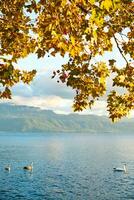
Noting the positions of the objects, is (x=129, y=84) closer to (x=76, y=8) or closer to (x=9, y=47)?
(x=76, y=8)

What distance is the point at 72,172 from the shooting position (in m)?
127

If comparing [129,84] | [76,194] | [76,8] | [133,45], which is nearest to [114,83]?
[129,84]

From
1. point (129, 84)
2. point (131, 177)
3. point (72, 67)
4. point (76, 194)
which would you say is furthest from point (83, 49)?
point (131, 177)

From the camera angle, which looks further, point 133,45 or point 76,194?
point 76,194

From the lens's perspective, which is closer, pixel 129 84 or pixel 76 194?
pixel 129 84

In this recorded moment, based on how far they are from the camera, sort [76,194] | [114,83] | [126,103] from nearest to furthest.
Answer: [114,83], [126,103], [76,194]

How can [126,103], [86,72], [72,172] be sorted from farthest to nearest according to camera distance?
[72,172]
[126,103]
[86,72]

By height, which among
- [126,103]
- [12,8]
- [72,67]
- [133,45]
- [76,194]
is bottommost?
[76,194]

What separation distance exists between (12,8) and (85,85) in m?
4.23

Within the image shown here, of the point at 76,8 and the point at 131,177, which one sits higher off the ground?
the point at 76,8

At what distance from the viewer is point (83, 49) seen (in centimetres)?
1655

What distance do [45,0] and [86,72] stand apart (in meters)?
3.05

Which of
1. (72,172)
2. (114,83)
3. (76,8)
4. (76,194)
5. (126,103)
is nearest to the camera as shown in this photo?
(76,8)

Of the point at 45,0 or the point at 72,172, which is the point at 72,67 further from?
the point at 72,172
